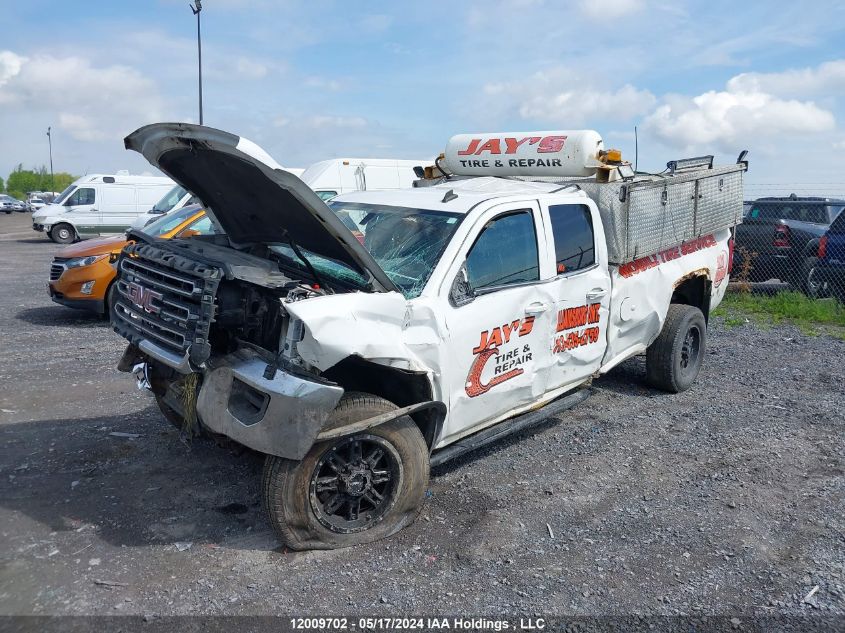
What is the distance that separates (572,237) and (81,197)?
21.0 meters

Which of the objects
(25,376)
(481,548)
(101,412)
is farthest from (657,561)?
(25,376)

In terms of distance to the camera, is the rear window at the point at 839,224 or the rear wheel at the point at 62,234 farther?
the rear wheel at the point at 62,234

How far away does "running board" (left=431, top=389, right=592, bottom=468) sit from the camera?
4.39 m

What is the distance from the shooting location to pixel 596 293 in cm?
530

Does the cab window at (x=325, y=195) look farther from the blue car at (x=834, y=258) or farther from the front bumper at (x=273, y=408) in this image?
the blue car at (x=834, y=258)

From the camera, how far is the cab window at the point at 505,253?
14.6 ft

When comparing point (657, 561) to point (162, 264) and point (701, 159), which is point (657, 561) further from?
point (701, 159)

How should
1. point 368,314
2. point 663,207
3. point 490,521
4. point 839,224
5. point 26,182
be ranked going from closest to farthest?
point 368,314, point 490,521, point 663,207, point 839,224, point 26,182

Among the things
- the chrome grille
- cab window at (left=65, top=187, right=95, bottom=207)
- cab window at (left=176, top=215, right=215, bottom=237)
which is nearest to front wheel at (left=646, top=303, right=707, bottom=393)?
the chrome grille

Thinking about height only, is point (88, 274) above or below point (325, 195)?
below

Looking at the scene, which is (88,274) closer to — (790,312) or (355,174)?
(355,174)

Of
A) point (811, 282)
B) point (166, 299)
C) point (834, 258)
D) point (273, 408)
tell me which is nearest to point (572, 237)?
point (273, 408)

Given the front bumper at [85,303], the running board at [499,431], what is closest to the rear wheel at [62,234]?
the front bumper at [85,303]

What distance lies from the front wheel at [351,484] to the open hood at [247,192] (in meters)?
0.77
